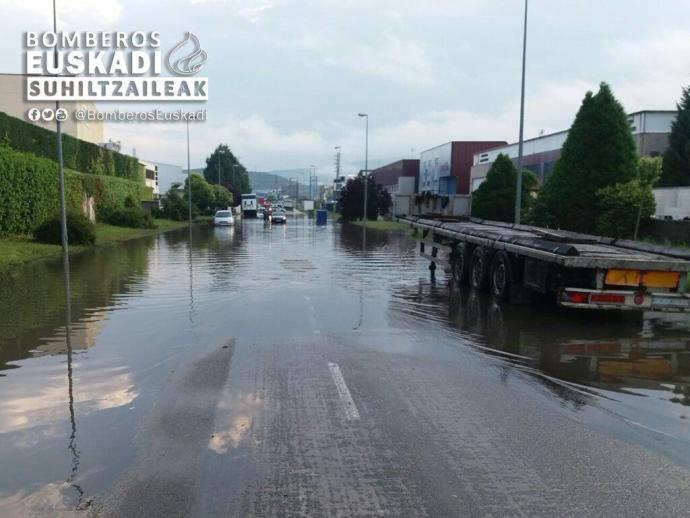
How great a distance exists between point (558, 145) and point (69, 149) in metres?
32.8

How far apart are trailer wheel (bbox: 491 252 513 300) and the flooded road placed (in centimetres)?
55

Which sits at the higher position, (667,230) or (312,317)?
(667,230)

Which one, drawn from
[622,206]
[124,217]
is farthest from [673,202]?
[124,217]

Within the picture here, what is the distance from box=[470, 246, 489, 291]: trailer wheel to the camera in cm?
1477

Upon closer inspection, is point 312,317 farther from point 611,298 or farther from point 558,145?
point 558,145

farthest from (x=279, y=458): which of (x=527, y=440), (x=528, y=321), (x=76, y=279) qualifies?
(x=76, y=279)

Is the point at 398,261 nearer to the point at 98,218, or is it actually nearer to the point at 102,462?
the point at 102,462

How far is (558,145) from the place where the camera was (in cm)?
4619

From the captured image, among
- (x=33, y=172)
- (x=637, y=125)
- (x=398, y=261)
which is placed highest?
(x=637, y=125)

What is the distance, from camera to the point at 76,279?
1652 centimetres

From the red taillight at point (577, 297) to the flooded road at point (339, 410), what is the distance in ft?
1.81

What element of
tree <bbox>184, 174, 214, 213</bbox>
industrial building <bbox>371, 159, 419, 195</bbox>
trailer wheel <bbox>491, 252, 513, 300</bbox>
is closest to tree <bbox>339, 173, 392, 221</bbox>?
industrial building <bbox>371, 159, 419, 195</bbox>

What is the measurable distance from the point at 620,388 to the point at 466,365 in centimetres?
185

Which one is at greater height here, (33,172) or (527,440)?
(33,172)
